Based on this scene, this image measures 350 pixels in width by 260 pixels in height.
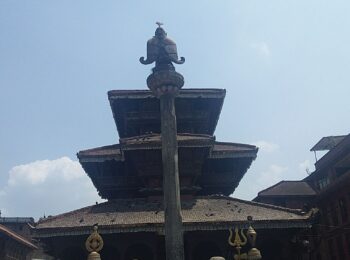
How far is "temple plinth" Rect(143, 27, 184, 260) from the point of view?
14.5m

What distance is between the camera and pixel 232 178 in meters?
25.5

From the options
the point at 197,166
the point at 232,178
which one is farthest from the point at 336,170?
the point at 197,166

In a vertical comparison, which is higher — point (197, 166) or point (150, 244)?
point (197, 166)

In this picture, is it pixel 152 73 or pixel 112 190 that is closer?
pixel 152 73

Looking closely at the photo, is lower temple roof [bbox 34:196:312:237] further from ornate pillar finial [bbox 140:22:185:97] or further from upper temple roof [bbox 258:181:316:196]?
upper temple roof [bbox 258:181:316:196]

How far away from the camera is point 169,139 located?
1552cm

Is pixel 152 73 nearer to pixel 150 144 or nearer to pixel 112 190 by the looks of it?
pixel 150 144

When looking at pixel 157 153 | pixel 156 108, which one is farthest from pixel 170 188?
pixel 156 108

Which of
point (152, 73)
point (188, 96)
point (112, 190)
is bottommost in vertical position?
point (112, 190)

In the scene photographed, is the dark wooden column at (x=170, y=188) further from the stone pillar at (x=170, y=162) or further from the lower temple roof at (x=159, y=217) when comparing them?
the lower temple roof at (x=159, y=217)

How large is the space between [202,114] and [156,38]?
1135cm

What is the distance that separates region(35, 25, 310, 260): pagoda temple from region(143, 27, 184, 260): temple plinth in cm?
208

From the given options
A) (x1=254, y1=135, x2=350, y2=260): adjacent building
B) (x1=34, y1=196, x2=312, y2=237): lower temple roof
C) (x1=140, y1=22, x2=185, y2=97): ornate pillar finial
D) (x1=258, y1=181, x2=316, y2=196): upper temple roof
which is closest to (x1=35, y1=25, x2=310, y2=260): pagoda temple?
(x1=34, y1=196, x2=312, y2=237): lower temple roof

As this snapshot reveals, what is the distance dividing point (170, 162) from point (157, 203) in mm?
6980
